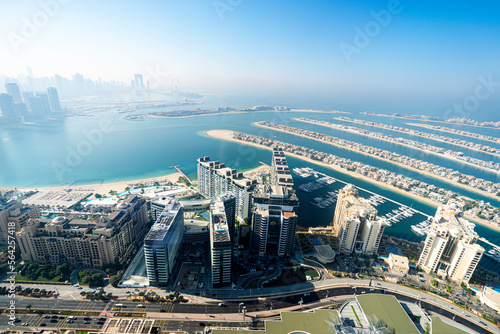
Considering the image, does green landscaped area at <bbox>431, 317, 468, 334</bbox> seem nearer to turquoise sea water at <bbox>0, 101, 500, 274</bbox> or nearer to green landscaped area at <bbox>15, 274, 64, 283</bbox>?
turquoise sea water at <bbox>0, 101, 500, 274</bbox>

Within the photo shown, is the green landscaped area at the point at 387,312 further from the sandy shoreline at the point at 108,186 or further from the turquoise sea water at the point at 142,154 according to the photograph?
the sandy shoreline at the point at 108,186

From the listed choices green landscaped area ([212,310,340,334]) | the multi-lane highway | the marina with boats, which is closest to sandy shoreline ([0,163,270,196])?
the marina with boats

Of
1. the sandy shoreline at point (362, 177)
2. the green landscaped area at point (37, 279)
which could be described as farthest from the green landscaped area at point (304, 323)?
the sandy shoreline at point (362, 177)

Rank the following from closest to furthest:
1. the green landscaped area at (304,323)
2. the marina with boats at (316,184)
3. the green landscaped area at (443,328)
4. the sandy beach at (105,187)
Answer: the green landscaped area at (304,323) → the green landscaped area at (443,328) → the sandy beach at (105,187) → the marina with boats at (316,184)

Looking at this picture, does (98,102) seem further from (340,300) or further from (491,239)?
(491,239)

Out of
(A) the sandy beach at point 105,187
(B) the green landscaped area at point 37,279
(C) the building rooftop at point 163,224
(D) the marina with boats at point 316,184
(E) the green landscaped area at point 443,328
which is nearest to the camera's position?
(E) the green landscaped area at point 443,328

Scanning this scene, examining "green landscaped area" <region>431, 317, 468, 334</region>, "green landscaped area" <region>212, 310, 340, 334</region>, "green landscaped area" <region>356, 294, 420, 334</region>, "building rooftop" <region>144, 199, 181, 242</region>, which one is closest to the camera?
"green landscaped area" <region>212, 310, 340, 334</region>
